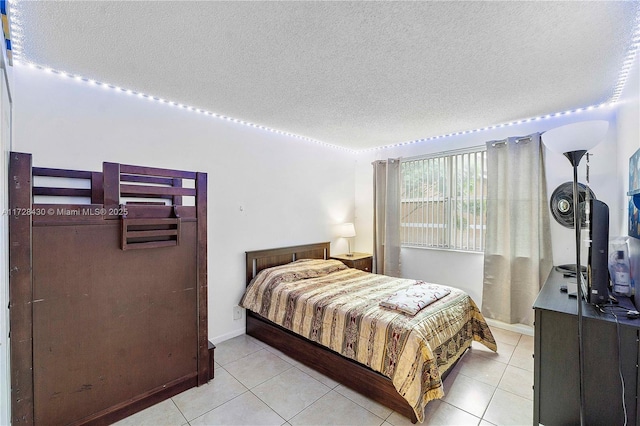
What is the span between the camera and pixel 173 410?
201cm

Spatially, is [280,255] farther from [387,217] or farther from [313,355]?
[387,217]

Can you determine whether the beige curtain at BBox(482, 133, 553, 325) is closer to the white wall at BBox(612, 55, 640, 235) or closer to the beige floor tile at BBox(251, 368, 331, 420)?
the white wall at BBox(612, 55, 640, 235)

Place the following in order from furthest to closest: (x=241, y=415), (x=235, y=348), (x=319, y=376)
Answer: (x=235, y=348) → (x=319, y=376) → (x=241, y=415)

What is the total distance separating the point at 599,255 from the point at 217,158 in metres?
3.24

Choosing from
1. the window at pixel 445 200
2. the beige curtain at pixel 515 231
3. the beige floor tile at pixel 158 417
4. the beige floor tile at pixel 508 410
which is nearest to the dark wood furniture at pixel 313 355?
the beige floor tile at pixel 508 410

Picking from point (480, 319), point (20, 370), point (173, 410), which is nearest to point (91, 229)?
point (20, 370)

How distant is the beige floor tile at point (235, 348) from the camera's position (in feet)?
9.00

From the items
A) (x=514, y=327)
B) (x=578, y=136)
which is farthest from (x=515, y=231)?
(x=578, y=136)

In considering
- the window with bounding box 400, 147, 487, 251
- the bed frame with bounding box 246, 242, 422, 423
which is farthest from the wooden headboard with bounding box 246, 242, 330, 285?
the window with bounding box 400, 147, 487, 251

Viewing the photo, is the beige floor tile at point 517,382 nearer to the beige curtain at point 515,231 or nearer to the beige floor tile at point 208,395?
the beige curtain at point 515,231

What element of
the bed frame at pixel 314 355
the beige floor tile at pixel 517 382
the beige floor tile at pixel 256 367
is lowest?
the beige floor tile at pixel 256 367

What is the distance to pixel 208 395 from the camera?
7.14ft

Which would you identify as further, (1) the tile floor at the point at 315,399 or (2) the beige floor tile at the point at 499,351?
(2) the beige floor tile at the point at 499,351

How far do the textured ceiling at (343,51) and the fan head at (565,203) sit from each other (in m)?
0.83
